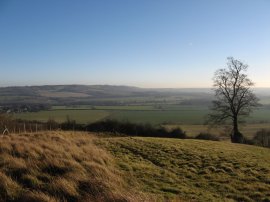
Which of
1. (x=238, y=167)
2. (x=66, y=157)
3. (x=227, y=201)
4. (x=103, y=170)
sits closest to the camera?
(x=227, y=201)

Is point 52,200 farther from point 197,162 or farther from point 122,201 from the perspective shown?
point 197,162

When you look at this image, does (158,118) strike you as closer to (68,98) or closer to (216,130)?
(216,130)

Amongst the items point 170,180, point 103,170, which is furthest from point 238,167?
point 103,170

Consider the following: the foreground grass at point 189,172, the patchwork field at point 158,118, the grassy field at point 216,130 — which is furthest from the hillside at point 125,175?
the patchwork field at point 158,118

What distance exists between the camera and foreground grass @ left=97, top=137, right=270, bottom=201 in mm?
12570

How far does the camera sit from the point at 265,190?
13445mm

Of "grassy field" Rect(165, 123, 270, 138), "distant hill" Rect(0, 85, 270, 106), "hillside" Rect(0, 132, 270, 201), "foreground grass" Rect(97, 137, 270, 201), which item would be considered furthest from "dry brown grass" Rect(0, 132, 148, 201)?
"distant hill" Rect(0, 85, 270, 106)

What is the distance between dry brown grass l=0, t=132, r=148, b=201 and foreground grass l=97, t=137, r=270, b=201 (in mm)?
1604

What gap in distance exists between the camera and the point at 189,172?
1638cm

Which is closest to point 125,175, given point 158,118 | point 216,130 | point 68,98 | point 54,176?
point 54,176

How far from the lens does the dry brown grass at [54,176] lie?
8969 millimetres

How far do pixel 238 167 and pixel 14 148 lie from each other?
38.3ft

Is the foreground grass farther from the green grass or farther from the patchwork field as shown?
the green grass

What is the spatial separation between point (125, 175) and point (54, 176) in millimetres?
3822
